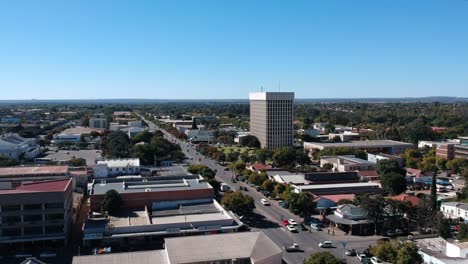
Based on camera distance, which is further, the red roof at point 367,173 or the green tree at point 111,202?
the red roof at point 367,173

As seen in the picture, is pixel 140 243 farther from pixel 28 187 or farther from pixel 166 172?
pixel 166 172

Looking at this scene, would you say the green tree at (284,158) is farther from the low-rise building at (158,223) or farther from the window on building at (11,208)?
the window on building at (11,208)

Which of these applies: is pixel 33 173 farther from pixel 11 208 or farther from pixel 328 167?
pixel 328 167

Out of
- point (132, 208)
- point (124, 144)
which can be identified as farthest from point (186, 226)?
point (124, 144)

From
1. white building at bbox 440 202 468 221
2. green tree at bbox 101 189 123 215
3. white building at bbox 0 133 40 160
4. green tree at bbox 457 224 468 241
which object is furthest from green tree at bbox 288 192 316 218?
white building at bbox 0 133 40 160

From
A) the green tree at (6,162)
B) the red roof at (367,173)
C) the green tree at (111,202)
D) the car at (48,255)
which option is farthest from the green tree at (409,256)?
the green tree at (6,162)

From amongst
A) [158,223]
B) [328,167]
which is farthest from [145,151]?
[158,223]

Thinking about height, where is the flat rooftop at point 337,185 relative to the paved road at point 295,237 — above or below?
above
